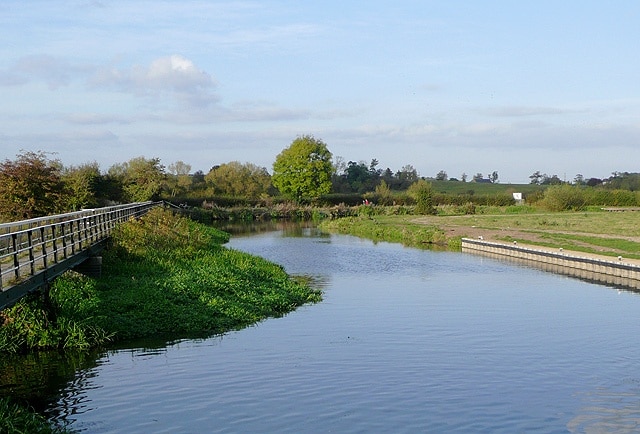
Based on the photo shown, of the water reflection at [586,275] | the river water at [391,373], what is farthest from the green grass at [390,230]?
the river water at [391,373]

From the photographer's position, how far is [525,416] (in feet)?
46.5

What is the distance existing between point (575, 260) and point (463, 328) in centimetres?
1924

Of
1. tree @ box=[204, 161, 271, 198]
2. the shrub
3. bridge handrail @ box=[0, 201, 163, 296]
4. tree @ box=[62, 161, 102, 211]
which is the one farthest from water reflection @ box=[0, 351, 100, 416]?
tree @ box=[204, 161, 271, 198]

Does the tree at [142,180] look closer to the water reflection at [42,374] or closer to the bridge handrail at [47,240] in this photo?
the bridge handrail at [47,240]

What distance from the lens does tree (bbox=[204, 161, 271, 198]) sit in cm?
12794

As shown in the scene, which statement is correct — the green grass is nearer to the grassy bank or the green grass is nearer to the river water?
the grassy bank

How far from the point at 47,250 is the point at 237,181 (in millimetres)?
107969

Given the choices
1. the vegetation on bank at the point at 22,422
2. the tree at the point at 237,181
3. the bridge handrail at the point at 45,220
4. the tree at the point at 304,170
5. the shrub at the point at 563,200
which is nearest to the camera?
the vegetation on bank at the point at 22,422

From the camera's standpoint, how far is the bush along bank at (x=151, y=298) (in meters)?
19.4

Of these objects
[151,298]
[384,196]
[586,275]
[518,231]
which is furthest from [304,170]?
[151,298]

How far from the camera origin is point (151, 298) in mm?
22953

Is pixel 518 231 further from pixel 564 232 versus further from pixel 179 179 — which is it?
pixel 179 179

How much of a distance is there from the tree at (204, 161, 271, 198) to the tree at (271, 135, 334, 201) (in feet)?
27.6

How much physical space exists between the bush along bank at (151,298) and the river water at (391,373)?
1257mm
